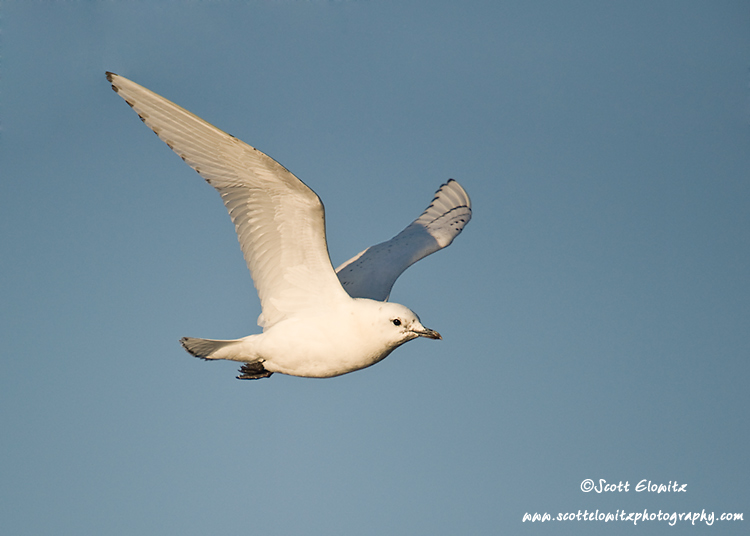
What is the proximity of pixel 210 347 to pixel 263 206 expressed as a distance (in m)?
1.90

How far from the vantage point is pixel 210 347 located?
7465mm

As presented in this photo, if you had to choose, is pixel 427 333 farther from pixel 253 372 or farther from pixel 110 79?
pixel 110 79

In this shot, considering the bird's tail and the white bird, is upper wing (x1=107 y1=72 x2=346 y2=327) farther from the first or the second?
the bird's tail

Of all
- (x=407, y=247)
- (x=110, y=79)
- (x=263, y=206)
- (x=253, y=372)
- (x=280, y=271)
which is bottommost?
(x=253, y=372)

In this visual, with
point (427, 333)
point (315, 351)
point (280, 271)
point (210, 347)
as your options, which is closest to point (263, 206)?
point (280, 271)

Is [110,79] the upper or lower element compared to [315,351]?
upper

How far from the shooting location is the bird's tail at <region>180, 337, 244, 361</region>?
24.3 ft

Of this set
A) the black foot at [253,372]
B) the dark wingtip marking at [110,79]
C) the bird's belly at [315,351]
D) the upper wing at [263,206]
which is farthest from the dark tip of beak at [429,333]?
the dark wingtip marking at [110,79]

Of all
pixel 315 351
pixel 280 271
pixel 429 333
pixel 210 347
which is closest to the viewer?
pixel 429 333

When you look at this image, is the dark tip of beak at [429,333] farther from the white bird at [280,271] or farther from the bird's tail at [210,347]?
the bird's tail at [210,347]

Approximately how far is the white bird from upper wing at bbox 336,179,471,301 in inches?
66.9

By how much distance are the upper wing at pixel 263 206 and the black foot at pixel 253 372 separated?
513mm

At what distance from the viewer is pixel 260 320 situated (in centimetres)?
766

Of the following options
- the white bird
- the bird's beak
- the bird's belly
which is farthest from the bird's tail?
the bird's beak
